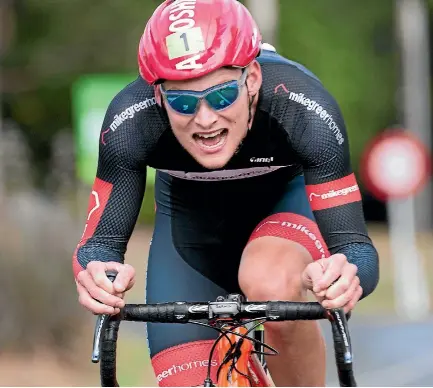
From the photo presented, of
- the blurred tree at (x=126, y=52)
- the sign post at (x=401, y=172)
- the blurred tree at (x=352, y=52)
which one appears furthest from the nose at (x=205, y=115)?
the blurred tree at (x=352, y=52)

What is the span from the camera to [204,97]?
4.82m

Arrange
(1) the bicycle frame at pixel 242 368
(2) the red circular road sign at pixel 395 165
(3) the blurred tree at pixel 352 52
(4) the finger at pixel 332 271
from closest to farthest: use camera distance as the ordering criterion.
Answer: (4) the finger at pixel 332 271 → (1) the bicycle frame at pixel 242 368 → (2) the red circular road sign at pixel 395 165 → (3) the blurred tree at pixel 352 52

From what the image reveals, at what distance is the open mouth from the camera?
4.93m

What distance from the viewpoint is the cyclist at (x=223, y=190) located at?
4836mm

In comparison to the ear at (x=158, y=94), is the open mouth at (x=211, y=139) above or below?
below

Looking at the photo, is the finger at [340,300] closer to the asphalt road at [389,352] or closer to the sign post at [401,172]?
the asphalt road at [389,352]

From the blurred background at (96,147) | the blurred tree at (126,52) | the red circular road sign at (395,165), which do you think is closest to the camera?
the blurred background at (96,147)

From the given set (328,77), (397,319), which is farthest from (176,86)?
(328,77)

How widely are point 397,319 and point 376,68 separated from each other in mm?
26170

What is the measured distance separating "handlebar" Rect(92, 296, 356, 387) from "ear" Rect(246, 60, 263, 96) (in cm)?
93

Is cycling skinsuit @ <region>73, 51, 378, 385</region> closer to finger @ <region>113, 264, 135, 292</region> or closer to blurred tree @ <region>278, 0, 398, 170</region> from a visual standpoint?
finger @ <region>113, 264, 135, 292</region>

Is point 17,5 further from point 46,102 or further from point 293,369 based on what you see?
point 293,369

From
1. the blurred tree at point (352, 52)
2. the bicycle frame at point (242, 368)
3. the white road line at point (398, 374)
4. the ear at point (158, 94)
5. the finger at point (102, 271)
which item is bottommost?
the white road line at point (398, 374)

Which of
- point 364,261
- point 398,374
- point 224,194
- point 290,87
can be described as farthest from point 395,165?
point 364,261
